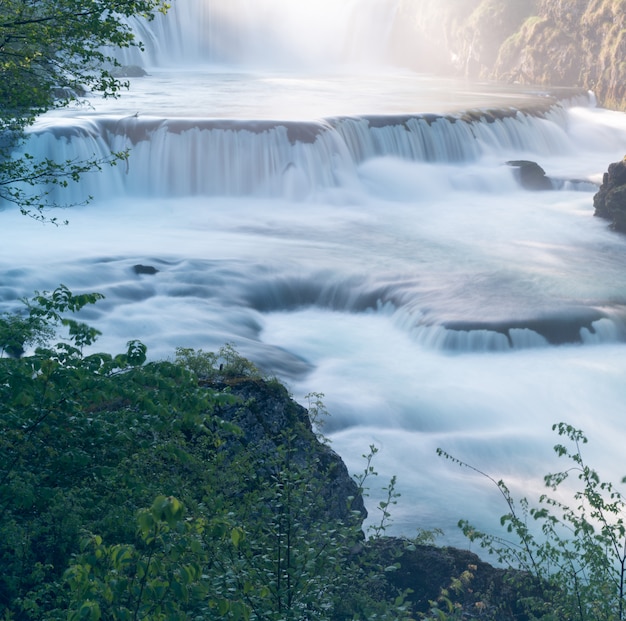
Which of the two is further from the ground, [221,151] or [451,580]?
[221,151]

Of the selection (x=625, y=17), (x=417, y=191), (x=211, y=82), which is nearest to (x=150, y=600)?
(x=417, y=191)

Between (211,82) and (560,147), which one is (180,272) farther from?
(211,82)

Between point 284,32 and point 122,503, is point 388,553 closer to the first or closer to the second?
point 122,503

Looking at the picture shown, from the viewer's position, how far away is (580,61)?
2281 inches

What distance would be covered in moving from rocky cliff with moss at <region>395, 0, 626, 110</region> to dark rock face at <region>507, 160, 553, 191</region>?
21.8 metres

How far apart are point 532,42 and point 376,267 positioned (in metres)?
44.2

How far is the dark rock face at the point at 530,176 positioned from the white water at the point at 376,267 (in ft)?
1.88

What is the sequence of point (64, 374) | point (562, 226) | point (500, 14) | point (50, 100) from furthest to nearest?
point (500, 14) → point (562, 226) → point (50, 100) → point (64, 374)

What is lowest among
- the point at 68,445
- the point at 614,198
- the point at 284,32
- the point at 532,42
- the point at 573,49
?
the point at 614,198

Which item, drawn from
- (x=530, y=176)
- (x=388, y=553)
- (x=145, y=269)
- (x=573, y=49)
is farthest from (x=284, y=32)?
(x=388, y=553)

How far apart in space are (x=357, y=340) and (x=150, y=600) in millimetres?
14908

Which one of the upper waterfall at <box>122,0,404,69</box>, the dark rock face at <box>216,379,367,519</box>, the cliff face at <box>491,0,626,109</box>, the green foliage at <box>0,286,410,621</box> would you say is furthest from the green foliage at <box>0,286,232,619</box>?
the upper waterfall at <box>122,0,404,69</box>

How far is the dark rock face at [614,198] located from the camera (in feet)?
93.2

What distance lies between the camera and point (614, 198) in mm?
28891
